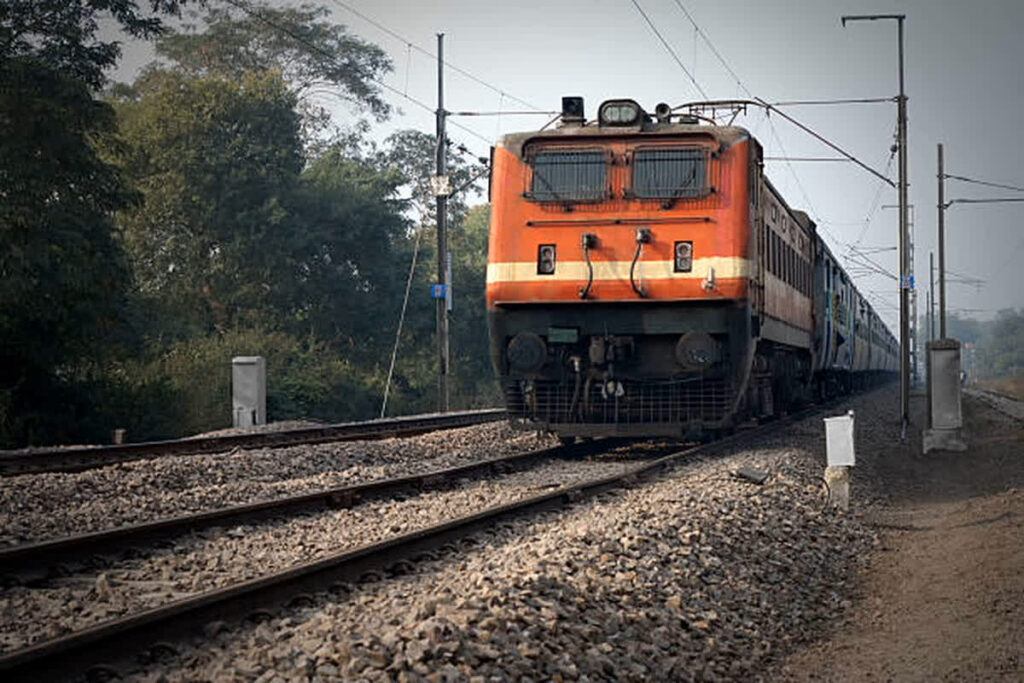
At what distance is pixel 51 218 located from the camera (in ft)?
60.8

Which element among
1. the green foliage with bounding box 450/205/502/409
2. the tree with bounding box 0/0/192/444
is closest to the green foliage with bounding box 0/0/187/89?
the tree with bounding box 0/0/192/444

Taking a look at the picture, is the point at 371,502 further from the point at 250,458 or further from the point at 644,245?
the point at 644,245

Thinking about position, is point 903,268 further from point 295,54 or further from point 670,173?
point 295,54

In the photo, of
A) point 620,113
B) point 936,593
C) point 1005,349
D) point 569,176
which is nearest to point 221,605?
point 936,593

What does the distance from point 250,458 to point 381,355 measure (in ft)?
86.1

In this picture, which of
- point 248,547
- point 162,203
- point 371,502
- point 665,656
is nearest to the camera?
point 665,656

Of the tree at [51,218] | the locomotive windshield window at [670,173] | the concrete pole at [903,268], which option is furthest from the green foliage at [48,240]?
the concrete pole at [903,268]

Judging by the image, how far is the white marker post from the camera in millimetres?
10508

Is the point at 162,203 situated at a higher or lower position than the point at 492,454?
higher

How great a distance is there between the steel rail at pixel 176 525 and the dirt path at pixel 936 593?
414 cm

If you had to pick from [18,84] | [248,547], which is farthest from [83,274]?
[248,547]

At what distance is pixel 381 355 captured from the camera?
38688 mm

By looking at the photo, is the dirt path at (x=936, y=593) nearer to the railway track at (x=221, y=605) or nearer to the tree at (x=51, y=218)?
the railway track at (x=221, y=605)

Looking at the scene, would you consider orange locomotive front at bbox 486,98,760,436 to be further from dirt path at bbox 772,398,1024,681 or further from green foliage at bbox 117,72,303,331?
green foliage at bbox 117,72,303,331
